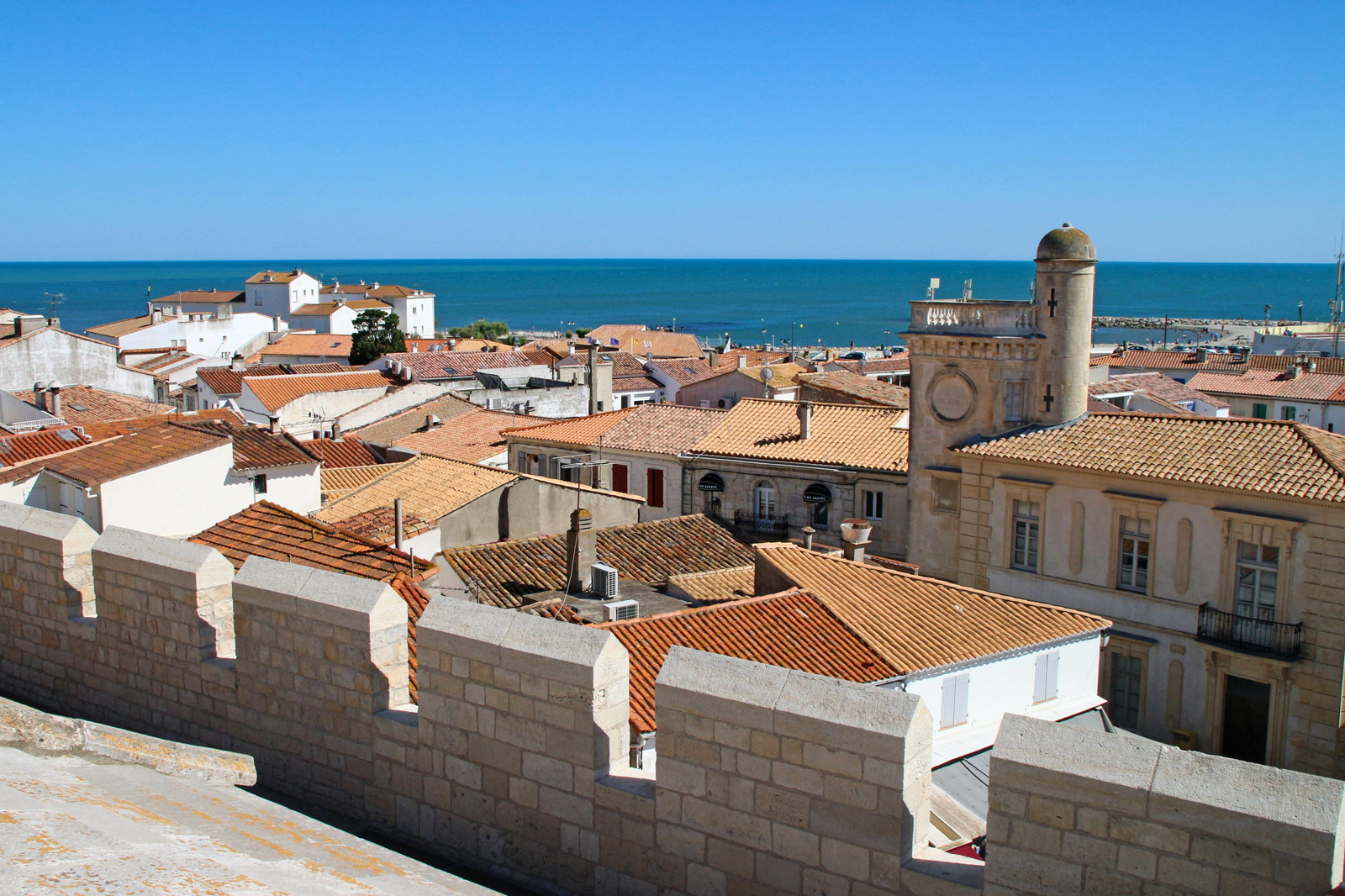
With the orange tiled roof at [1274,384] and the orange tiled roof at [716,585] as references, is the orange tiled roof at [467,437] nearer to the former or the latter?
the orange tiled roof at [716,585]

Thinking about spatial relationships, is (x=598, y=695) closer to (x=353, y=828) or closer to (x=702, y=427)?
(x=353, y=828)

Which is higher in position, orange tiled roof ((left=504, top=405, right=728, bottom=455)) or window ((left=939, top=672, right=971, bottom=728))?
orange tiled roof ((left=504, top=405, right=728, bottom=455))

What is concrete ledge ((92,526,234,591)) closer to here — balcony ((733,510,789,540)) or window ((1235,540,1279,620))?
window ((1235,540,1279,620))

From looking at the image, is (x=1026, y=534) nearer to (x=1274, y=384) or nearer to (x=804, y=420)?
(x=804, y=420)

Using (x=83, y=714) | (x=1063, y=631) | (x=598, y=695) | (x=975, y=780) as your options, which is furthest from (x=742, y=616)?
(x=598, y=695)

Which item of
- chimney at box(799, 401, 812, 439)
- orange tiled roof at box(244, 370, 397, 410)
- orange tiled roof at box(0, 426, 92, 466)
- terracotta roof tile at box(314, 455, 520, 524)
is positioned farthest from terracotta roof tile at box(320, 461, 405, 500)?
orange tiled roof at box(244, 370, 397, 410)

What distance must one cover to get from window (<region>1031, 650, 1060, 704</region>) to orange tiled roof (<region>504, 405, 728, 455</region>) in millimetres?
18908

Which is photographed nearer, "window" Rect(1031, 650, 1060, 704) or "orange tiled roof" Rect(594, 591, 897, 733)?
"orange tiled roof" Rect(594, 591, 897, 733)

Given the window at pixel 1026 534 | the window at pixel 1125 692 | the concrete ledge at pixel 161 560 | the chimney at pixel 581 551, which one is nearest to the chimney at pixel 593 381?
the window at pixel 1026 534

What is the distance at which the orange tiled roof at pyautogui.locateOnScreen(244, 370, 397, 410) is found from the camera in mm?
52281

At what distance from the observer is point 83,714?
9281mm

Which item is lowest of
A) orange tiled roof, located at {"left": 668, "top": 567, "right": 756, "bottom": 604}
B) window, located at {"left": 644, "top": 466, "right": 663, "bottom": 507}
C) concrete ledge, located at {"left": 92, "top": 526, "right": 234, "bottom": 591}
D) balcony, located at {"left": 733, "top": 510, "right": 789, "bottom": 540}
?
balcony, located at {"left": 733, "top": 510, "right": 789, "bottom": 540}

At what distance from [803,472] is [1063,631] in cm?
1539

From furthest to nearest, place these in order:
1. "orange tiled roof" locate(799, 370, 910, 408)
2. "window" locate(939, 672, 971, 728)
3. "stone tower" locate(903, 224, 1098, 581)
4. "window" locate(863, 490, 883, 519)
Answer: "orange tiled roof" locate(799, 370, 910, 408) → "window" locate(863, 490, 883, 519) → "stone tower" locate(903, 224, 1098, 581) → "window" locate(939, 672, 971, 728)
